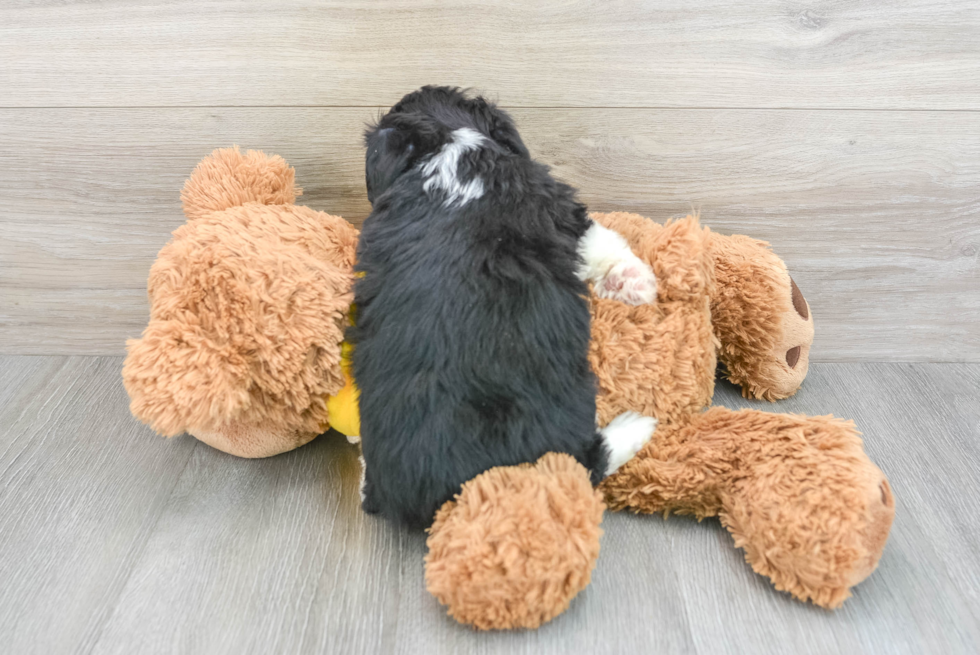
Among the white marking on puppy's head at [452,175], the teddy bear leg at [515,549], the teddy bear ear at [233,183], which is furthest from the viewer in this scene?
the teddy bear ear at [233,183]

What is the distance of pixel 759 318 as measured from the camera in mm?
939

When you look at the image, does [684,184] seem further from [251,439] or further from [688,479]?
[251,439]

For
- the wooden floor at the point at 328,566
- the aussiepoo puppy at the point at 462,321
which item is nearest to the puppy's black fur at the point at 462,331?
the aussiepoo puppy at the point at 462,321

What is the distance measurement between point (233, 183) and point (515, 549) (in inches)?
22.5

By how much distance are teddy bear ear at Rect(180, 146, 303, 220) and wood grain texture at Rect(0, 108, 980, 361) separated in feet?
0.29

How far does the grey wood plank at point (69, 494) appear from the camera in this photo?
2.28 feet

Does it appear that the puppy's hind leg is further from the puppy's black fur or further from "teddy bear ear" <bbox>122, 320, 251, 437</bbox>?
"teddy bear ear" <bbox>122, 320, 251, 437</bbox>

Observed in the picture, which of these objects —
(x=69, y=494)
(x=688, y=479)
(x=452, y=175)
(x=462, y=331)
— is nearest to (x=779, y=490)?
(x=688, y=479)

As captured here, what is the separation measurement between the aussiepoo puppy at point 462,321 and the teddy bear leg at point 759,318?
30 centimetres

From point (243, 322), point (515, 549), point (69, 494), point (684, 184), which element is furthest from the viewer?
point (684, 184)

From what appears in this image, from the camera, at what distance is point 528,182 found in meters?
0.73

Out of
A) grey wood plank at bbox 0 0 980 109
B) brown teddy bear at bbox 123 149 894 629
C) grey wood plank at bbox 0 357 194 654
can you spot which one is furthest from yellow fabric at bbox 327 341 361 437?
grey wood plank at bbox 0 0 980 109

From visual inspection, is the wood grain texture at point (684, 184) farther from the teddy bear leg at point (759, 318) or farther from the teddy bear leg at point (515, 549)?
the teddy bear leg at point (515, 549)

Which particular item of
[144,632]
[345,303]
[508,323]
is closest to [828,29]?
[508,323]
